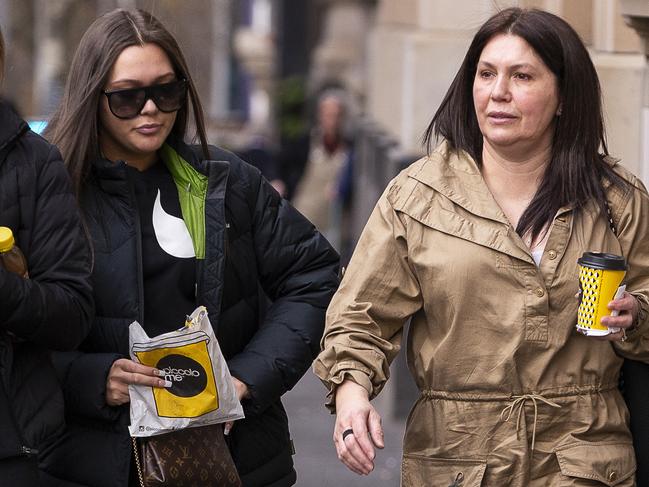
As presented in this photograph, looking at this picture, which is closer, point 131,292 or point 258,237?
point 131,292

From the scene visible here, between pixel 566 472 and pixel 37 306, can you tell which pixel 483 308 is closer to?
pixel 566 472

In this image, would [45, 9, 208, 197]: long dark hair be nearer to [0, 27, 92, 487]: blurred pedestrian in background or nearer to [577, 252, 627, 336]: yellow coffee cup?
[0, 27, 92, 487]: blurred pedestrian in background

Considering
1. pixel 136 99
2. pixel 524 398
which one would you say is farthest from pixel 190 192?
pixel 524 398

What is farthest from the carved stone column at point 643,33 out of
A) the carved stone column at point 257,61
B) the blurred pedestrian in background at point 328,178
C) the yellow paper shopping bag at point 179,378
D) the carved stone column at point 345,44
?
the carved stone column at point 257,61

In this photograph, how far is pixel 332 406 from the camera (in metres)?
4.20

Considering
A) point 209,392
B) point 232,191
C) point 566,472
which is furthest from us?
point 232,191

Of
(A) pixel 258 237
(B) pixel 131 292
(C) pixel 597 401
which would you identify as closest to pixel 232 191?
(A) pixel 258 237

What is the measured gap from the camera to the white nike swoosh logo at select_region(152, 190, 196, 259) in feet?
14.8

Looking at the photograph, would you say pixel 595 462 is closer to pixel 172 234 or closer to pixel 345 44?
pixel 172 234

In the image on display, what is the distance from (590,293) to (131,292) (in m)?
1.28

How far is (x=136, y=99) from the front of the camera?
4504 millimetres

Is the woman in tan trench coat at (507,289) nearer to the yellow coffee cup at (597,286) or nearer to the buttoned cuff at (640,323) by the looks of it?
the buttoned cuff at (640,323)

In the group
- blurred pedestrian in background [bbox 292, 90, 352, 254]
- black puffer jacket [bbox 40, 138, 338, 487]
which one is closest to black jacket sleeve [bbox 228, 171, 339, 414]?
black puffer jacket [bbox 40, 138, 338, 487]

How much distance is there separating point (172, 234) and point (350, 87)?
20.9m
